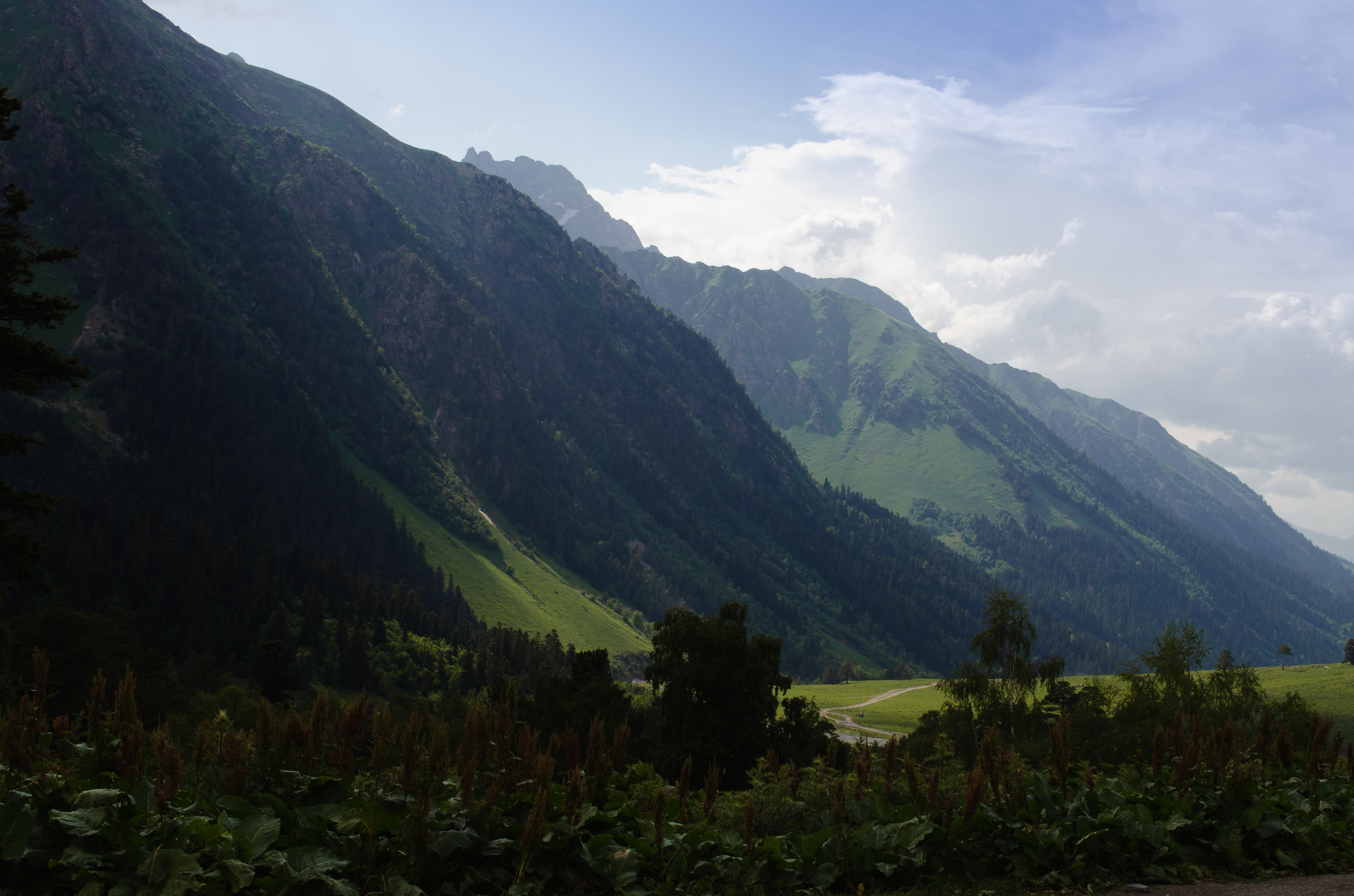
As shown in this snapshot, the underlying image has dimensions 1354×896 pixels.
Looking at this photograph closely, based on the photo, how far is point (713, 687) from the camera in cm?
5366

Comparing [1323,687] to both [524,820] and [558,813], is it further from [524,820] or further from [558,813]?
[524,820]


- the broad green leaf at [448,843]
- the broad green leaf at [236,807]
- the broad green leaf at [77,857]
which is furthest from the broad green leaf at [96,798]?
the broad green leaf at [448,843]

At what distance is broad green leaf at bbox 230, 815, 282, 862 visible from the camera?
11430 millimetres

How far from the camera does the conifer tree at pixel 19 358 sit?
85.6 feet

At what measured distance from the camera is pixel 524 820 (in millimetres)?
13953

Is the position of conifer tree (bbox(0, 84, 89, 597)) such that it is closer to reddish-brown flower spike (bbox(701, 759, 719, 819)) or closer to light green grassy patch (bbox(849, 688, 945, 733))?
reddish-brown flower spike (bbox(701, 759, 719, 819))

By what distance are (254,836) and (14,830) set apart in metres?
2.93

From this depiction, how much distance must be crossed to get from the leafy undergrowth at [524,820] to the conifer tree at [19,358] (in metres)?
15.1

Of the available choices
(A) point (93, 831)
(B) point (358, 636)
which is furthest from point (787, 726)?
(B) point (358, 636)

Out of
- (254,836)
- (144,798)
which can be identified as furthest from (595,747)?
(144,798)

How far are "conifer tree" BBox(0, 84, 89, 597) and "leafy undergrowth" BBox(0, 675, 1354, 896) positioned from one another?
15.1m

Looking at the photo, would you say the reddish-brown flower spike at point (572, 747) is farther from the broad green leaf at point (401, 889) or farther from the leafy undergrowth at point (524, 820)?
the broad green leaf at point (401, 889)

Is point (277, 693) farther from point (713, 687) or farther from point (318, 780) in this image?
point (318, 780)

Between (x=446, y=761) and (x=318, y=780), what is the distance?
2076 millimetres
